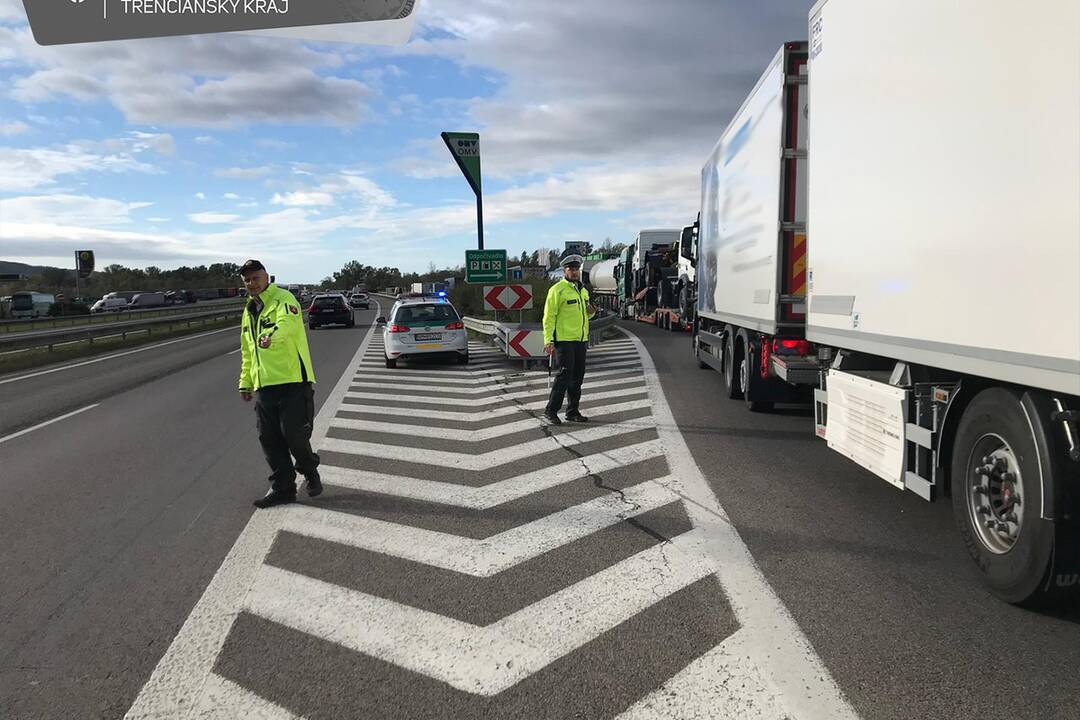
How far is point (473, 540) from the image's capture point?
5.10 m

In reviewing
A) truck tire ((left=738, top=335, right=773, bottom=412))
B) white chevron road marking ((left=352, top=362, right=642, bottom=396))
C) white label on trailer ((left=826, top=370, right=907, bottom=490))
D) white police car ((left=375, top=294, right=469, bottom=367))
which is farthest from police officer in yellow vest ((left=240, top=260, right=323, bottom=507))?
white police car ((left=375, top=294, right=469, bottom=367))

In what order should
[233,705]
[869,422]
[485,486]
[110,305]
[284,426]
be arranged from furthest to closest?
[110,305] < [485,486] < [284,426] < [869,422] < [233,705]

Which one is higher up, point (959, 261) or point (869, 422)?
point (959, 261)

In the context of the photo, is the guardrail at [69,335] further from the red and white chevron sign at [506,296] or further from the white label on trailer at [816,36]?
the white label on trailer at [816,36]

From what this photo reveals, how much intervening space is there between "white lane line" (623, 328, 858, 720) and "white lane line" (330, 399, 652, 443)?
2.85m

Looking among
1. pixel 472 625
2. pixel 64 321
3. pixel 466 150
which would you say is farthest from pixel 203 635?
pixel 64 321

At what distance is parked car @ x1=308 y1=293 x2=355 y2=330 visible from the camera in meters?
33.4

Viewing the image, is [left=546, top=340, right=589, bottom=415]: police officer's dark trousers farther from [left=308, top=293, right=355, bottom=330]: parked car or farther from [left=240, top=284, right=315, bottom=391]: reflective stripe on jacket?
[left=308, top=293, right=355, bottom=330]: parked car

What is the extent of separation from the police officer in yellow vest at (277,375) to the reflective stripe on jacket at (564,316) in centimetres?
389

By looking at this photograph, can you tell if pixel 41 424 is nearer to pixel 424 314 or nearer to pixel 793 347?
pixel 424 314

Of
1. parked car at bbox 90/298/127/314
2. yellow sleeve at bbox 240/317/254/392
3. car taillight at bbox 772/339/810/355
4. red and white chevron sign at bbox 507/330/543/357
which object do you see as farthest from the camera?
parked car at bbox 90/298/127/314

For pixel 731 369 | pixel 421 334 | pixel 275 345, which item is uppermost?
pixel 275 345

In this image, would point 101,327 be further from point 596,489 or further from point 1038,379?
point 1038,379

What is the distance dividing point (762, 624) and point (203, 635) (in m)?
2.76
